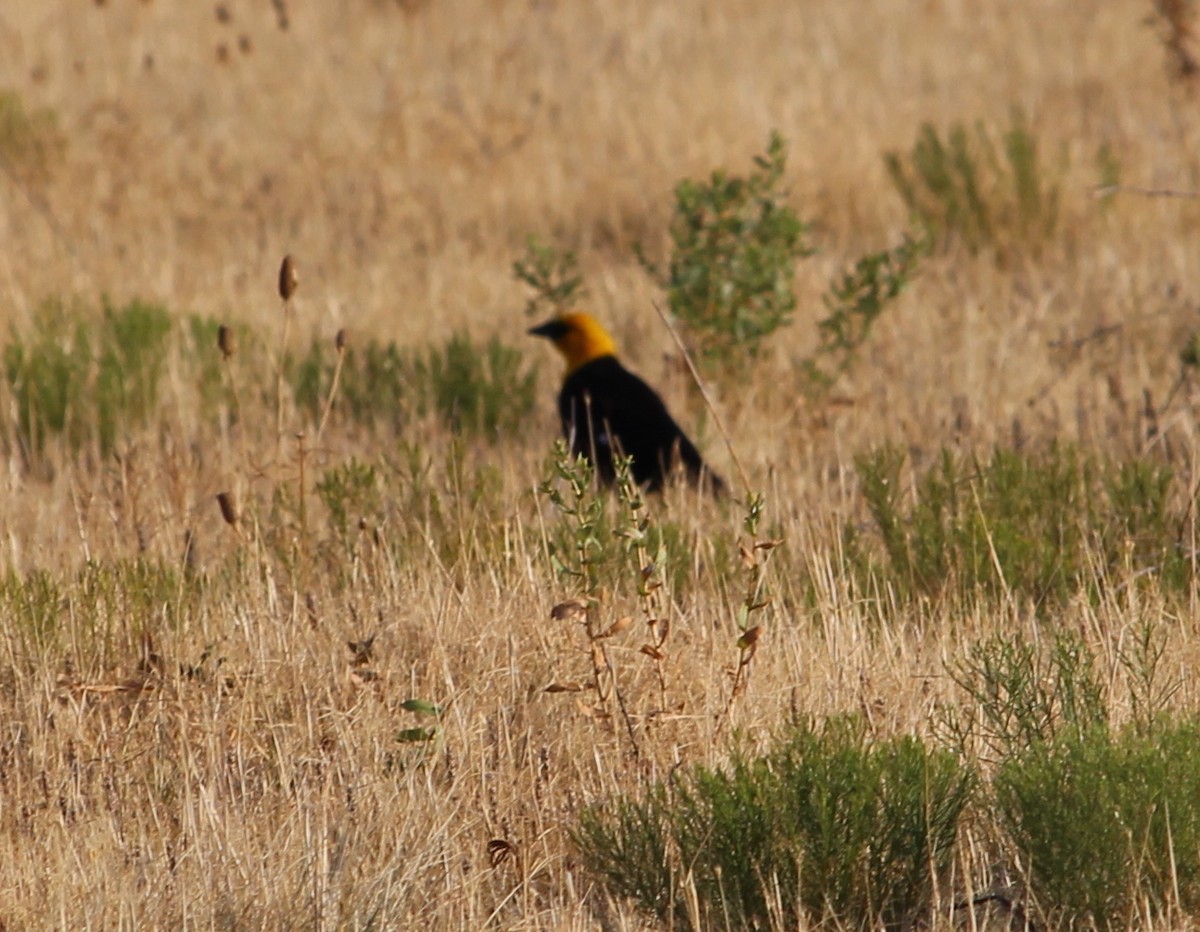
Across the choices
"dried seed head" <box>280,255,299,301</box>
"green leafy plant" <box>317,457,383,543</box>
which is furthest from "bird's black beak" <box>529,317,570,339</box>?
"dried seed head" <box>280,255,299,301</box>

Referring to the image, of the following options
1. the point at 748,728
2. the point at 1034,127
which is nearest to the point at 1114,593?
the point at 748,728

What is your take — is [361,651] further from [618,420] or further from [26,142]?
[26,142]

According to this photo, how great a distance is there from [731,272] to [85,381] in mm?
2751

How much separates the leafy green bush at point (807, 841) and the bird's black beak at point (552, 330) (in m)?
4.49

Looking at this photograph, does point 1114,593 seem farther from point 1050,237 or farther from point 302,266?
point 302,266

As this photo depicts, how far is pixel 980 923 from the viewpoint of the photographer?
3180 millimetres

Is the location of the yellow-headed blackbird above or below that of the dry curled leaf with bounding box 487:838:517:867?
above

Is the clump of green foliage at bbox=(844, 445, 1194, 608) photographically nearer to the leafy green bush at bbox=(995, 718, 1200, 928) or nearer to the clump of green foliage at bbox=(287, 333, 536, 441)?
the leafy green bush at bbox=(995, 718, 1200, 928)

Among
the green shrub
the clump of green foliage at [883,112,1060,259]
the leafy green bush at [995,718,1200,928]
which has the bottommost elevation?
the leafy green bush at [995,718,1200,928]

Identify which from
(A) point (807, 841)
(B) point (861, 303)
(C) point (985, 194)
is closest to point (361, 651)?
(A) point (807, 841)

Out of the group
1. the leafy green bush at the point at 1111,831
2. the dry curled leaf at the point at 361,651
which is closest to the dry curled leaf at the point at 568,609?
the dry curled leaf at the point at 361,651

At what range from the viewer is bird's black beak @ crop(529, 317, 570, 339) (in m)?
7.58

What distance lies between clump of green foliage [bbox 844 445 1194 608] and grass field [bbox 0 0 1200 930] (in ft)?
0.10

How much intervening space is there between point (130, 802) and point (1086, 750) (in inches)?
78.7
